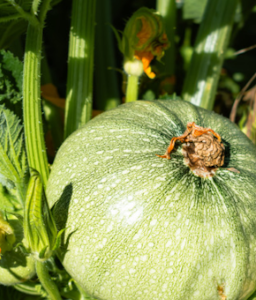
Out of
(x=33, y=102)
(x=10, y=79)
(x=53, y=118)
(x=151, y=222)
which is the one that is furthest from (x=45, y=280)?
(x=53, y=118)

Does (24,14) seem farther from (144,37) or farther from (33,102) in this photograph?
(144,37)

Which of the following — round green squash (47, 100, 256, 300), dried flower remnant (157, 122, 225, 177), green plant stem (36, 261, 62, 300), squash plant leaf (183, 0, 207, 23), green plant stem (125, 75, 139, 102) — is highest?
squash plant leaf (183, 0, 207, 23)

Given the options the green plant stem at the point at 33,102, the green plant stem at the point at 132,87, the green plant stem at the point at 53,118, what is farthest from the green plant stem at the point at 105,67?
the green plant stem at the point at 33,102

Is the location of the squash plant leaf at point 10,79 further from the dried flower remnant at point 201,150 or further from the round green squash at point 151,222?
the dried flower remnant at point 201,150

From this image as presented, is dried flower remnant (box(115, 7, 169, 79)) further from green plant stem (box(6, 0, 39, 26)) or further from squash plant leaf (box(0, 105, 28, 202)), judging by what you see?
squash plant leaf (box(0, 105, 28, 202))

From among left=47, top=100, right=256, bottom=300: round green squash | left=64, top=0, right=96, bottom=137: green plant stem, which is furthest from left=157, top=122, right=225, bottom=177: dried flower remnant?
left=64, top=0, right=96, bottom=137: green plant stem

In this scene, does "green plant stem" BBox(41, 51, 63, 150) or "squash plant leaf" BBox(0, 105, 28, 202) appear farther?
"green plant stem" BBox(41, 51, 63, 150)

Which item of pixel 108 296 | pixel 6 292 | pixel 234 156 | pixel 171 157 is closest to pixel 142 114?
pixel 171 157
